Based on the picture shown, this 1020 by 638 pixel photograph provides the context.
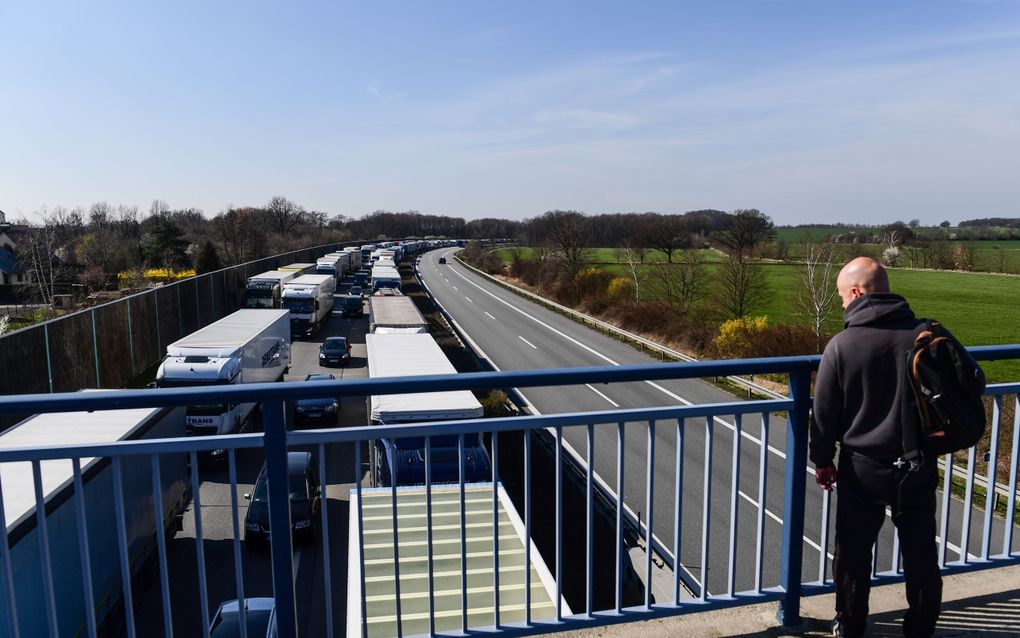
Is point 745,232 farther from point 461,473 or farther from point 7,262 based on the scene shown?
point 7,262

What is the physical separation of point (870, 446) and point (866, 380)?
0.94 ft

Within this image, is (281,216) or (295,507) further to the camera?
(281,216)

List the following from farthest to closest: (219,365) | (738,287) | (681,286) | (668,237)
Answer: (668,237)
(681,286)
(738,287)
(219,365)

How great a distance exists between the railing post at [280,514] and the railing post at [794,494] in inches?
89.1

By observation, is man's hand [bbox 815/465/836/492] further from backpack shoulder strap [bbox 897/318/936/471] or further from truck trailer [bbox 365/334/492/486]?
truck trailer [bbox 365/334/492/486]

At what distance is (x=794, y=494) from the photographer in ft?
11.3

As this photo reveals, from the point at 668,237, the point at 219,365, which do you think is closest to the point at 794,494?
the point at 219,365

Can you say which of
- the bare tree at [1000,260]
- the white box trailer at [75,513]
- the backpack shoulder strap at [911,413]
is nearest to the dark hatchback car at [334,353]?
the white box trailer at [75,513]

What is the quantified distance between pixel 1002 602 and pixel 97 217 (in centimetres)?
9942

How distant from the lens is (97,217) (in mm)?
86688

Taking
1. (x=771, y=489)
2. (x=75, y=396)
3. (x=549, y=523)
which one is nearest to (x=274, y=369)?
(x=549, y=523)

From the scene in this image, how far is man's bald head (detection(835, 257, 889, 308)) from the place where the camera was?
3029mm

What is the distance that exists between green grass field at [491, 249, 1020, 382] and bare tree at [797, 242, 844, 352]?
146cm

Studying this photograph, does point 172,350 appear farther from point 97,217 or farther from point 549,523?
point 97,217
